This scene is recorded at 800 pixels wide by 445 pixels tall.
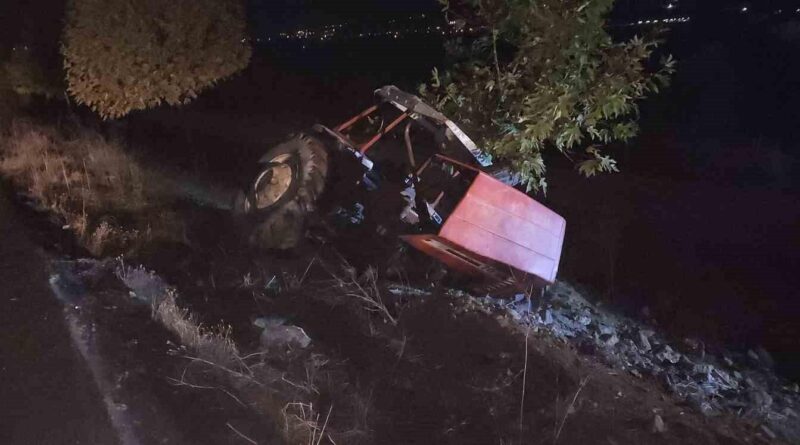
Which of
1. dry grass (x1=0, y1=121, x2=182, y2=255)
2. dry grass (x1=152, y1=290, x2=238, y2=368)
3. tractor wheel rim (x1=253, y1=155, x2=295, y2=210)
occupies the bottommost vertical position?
dry grass (x1=152, y1=290, x2=238, y2=368)

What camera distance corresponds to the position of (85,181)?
8477mm


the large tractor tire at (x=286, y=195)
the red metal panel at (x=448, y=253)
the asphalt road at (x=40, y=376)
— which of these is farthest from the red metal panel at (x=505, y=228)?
the asphalt road at (x=40, y=376)

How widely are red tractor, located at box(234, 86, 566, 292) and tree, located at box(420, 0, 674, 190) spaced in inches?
16.8

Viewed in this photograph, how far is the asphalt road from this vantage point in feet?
14.0

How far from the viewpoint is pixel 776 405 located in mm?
6418

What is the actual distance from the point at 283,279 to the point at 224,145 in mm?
4520

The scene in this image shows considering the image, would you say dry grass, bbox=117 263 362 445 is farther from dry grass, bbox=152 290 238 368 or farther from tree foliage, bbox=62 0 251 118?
tree foliage, bbox=62 0 251 118

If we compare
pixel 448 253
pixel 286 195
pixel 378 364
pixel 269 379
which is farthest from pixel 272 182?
pixel 269 379

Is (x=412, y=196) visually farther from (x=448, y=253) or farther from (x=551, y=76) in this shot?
(x=551, y=76)

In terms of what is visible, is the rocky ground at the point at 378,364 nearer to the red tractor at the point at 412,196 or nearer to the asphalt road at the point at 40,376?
the asphalt road at the point at 40,376

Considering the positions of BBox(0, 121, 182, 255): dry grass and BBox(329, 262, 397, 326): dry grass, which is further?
BBox(0, 121, 182, 255): dry grass

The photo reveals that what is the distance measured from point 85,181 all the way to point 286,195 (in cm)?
274

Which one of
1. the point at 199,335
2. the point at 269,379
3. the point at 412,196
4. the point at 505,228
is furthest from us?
the point at 412,196

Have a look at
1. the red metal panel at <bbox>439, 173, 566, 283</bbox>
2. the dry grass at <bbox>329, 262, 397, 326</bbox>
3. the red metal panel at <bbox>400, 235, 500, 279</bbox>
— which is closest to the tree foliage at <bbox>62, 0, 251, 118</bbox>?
the dry grass at <bbox>329, 262, 397, 326</bbox>
